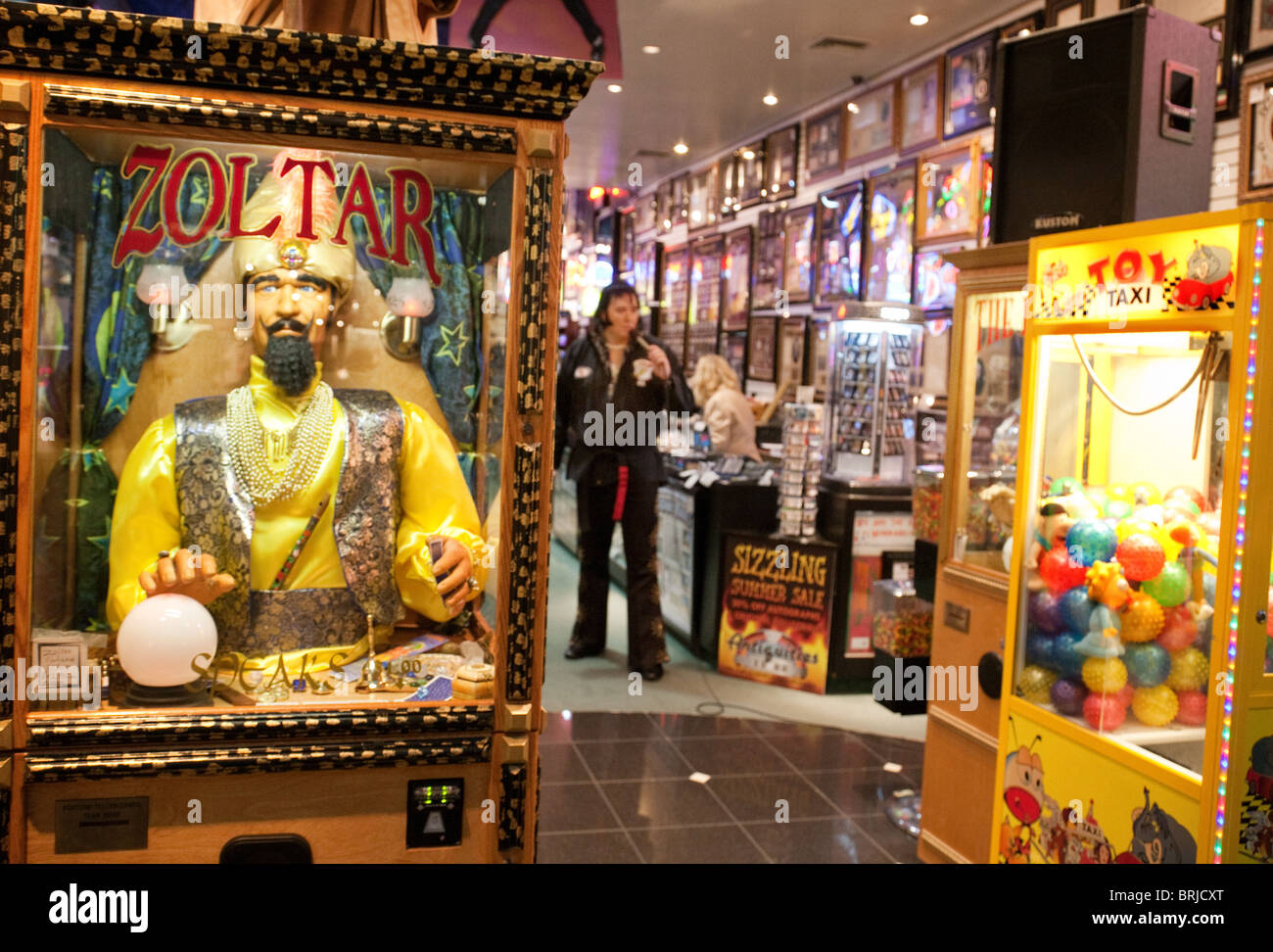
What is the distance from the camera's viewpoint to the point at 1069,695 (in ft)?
8.36

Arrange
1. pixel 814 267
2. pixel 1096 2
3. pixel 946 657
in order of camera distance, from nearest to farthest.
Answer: pixel 946 657 → pixel 1096 2 → pixel 814 267

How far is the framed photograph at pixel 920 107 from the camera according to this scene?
5.75m

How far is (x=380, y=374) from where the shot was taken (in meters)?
2.07

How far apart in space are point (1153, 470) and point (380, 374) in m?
1.83

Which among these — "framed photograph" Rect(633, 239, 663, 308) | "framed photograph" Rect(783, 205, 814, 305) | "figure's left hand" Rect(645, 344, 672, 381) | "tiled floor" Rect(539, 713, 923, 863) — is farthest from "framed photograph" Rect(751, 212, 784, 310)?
"tiled floor" Rect(539, 713, 923, 863)

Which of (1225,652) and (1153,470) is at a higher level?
(1153,470)

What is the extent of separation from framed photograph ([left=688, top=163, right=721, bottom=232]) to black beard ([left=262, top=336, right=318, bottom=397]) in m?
7.48

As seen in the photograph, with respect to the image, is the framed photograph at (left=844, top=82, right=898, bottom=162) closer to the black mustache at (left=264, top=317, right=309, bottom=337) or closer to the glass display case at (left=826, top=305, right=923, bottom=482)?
the glass display case at (left=826, top=305, right=923, bottom=482)

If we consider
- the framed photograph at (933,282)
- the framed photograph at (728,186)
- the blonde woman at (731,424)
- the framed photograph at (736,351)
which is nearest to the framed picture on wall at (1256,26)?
the framed photograph at (933,282)

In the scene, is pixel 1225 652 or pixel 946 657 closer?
pixel 1225 652

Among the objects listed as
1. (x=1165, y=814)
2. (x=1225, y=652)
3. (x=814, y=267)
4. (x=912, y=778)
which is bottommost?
(x=912, y=778)

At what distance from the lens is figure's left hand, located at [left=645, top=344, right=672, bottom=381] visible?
5252 millimetres

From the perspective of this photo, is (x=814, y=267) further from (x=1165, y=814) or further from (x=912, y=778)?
(x=1165, y=814)
